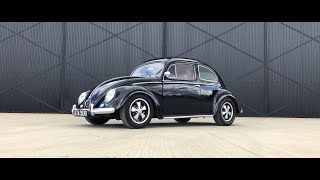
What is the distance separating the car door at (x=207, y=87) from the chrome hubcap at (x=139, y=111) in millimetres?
1691

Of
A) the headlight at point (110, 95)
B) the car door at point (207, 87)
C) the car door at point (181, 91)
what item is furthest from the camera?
the car door at point (207, 87)

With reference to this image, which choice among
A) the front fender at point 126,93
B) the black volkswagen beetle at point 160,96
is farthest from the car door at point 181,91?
the front fender at point 126,93

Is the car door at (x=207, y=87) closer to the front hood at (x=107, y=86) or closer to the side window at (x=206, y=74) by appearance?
the side window at (x=206, y=74)

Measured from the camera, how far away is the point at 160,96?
7996mm

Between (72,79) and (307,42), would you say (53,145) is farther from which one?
(307,42)

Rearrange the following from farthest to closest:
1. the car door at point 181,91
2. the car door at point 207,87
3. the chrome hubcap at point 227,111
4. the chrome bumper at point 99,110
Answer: the chrome hubcap at point 227,111
the car door at point 207,87
the car door at point 181,91
the chrome bumper at point 99,110

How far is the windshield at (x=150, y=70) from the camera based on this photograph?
332 inches

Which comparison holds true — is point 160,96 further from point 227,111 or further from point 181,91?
point 227,111

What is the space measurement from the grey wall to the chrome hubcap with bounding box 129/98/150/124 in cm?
814

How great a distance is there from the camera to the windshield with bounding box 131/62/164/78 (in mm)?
8436

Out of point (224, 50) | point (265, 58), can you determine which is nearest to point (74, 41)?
point (224, 50)

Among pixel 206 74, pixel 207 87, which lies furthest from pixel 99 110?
pixel 206 74

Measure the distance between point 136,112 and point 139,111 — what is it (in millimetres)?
67

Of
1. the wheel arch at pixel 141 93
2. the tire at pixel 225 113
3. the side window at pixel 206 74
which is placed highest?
the side window at pixel 206 74
